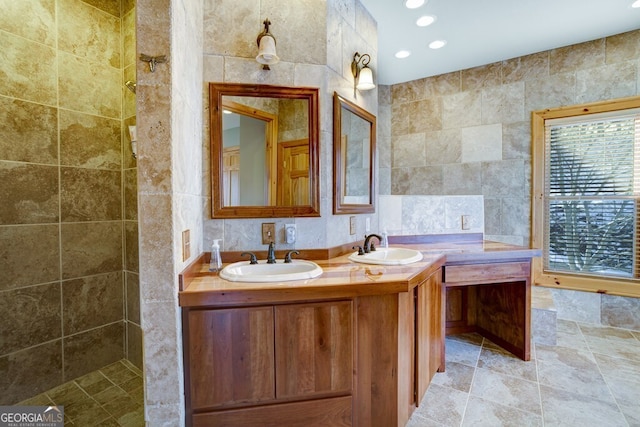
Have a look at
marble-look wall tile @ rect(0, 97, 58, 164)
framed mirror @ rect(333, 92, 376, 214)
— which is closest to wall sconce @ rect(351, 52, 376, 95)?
framed mirror @ rect(333, 92, 376, 214)

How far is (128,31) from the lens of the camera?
6.76 ft

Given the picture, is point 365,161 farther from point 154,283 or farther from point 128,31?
point 128,31

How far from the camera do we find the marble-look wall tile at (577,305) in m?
2.68

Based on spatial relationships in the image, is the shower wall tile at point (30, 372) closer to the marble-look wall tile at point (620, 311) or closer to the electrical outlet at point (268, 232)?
the electrical outlet at point (268, 232)

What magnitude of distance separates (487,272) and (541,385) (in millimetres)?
750

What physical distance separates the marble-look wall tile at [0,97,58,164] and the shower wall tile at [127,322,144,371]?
1245 millimetres

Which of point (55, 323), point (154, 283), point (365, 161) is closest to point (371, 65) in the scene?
point (365, 161)

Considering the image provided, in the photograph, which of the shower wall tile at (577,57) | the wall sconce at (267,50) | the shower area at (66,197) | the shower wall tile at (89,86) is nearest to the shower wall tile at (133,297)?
the shower area at (66,197)

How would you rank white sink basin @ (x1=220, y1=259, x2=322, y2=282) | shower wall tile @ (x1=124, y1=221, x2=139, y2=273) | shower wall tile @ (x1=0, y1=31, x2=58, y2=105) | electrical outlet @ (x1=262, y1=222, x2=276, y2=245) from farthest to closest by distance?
1. shower wall tile @ (x1=124, y1=221, x2=139, y2=273)
2. electrical outlet @ (x1=262, y1=222, x2=276, y2=245)
3. shower wall tile @ (x1=0, y1=31, x2=58, y2=105)
4. white sink basin @ (x1=220, y1=259, x2=322, y2=282)

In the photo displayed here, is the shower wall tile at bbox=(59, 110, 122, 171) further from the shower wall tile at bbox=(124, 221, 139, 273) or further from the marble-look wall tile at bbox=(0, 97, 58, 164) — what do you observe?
the shower wall tile at bbox=(124, 221, 139, 273)

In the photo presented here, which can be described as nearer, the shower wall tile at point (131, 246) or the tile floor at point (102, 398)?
the tile floor at point (102, 398)

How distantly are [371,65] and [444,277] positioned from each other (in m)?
1.69

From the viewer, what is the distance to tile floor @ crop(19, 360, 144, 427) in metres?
1.60

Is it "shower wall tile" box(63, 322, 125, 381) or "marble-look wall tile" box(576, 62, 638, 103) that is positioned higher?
"marble-look wall tile" box(576, 62, 638, 103)
